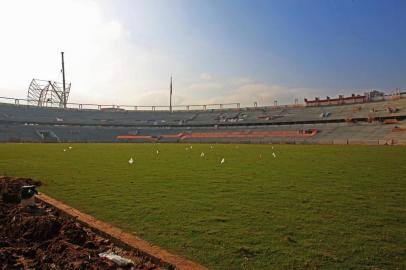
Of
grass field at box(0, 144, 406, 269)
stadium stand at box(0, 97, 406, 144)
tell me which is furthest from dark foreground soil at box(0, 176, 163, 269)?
stadium stand at box(0, 97, 406, 144)

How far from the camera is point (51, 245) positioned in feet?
16.9

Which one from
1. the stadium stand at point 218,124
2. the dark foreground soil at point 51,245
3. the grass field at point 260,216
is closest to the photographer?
the dark foreground soil at point 51,245

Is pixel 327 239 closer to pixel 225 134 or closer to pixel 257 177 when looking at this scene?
pixel 257 177

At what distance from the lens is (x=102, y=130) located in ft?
266

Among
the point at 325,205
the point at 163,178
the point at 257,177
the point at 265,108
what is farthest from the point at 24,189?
the point at 265,108

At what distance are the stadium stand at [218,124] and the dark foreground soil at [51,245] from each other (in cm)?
4640

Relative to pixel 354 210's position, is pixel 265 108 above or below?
above

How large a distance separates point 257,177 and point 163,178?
366 cm

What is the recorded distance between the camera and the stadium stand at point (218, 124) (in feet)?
185

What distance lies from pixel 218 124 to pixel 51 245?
2988 inches

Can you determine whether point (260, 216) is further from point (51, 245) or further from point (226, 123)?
point (226, 123)

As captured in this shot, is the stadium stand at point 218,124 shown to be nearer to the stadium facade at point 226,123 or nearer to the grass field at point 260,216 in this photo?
the stadium facade at point 226,123

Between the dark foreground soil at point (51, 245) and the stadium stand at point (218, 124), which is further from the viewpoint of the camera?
the stadium stand at point (218, 124)

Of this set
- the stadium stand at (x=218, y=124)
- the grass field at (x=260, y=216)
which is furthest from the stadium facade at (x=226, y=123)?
the grass field at (x=260, y=216)
